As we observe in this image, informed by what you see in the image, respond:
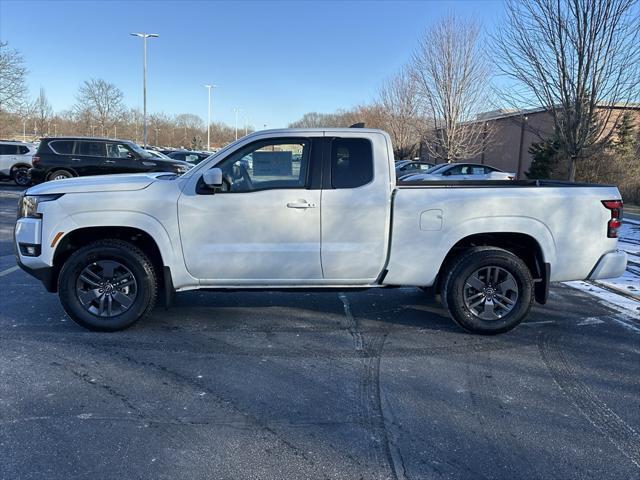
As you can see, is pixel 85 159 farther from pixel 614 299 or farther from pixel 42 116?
pixel 42 116

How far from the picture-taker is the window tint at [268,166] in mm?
4680

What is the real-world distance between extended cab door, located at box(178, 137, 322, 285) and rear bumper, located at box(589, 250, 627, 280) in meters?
2.74

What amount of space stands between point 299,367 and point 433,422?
4.01ft

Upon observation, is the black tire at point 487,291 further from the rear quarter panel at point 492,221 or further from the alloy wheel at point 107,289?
the alloy wheel at point 107,289

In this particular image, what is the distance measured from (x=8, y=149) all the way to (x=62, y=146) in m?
6.02

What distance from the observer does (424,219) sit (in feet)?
15.4

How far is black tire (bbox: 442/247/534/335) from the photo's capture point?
4781 millimetres

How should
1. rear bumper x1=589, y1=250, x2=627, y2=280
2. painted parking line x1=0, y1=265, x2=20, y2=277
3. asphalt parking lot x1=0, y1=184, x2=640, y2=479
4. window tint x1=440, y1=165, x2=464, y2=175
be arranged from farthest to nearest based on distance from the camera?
window tint x1=440, y1=165, x2=464, y2=175 < painted parking line x1=0, y1=265, x2=20, y2=277 < rear bumper x1=589, y1=250, x2=627, y2=280 < asphalt parking lot x1=0, y1=184, x2=640, y2=479

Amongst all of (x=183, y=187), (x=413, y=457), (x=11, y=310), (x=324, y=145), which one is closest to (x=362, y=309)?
(x=324, y=145)

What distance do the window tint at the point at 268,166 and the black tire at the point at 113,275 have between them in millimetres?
1101

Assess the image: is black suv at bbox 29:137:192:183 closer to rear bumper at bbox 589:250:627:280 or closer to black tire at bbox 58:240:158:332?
black tire at bbox 58:240:158:332

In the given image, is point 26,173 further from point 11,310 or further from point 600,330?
point 600,330

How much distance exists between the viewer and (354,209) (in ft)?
15.3

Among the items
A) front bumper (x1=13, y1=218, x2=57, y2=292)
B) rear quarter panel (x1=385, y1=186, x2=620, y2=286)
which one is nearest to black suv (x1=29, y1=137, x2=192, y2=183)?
front bumper (x1=13, y1=218, x2=57, y2=292)
